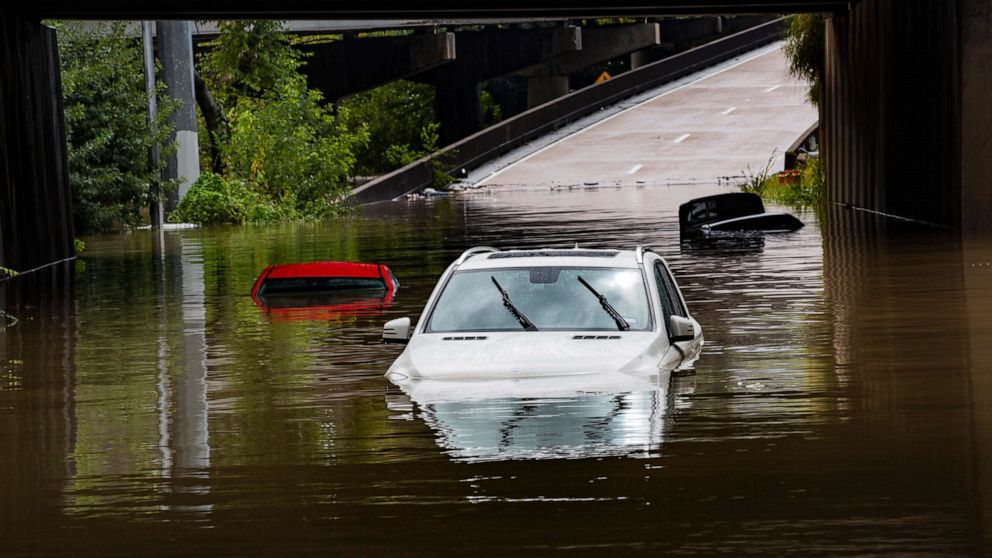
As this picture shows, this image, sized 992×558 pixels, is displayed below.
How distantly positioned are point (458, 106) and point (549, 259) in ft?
227

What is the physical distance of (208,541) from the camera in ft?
28.1

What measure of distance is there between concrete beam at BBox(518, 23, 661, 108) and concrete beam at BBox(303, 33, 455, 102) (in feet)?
39.7

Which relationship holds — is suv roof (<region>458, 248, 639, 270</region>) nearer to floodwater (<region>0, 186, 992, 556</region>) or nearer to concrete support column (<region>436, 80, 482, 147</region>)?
floodwater (<region>0, 186, 992, 556</region>)

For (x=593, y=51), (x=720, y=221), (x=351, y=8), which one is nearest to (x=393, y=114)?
(x=593, y=51)

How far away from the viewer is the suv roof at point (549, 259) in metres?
13.4

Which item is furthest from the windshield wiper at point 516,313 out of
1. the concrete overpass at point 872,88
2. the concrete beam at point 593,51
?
the concrete beam at point 593,51

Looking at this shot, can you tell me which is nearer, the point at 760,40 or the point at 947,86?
the point at 947,86

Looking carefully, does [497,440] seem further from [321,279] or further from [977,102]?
[977,102]

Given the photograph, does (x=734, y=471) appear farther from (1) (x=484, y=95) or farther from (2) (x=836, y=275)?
(1) (x=484, y=95)

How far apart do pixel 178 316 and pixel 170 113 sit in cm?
2623

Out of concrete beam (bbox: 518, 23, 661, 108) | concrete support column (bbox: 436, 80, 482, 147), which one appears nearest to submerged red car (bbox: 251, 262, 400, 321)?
concrete support column (bbox: 436, 80, 482, 147)

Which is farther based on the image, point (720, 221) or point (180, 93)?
point (180, 93)

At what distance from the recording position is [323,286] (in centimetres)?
2470

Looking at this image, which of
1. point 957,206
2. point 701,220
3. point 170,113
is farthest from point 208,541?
point 170,113
